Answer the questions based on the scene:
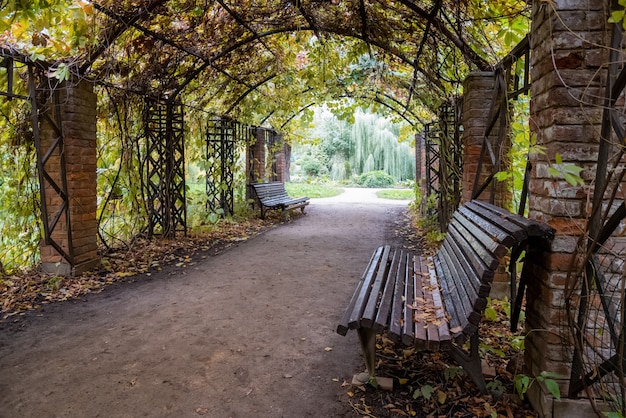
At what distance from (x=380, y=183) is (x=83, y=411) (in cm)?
2410

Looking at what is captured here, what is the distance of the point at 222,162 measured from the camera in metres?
10.2

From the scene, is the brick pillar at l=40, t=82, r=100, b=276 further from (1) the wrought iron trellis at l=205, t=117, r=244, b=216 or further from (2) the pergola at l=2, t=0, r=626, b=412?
(1) the wrought iron trellis at l=205, t=117, r=244, b=216

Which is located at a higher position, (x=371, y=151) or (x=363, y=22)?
(x=363, y=22)

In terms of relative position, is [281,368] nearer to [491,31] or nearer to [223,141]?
[491,31]

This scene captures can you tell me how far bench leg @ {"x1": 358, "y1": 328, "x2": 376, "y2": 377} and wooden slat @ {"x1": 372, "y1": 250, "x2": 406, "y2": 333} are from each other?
174 mm

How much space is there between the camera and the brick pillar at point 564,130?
2.04 metres

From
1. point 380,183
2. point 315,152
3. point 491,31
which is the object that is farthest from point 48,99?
point 315,152

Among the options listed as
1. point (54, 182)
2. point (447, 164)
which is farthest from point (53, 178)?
point (447, 164)

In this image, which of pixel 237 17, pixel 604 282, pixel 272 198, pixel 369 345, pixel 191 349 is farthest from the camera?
pixel 272 198

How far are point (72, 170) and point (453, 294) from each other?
4.61m

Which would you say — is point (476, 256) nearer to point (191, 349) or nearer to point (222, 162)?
point (191, 349)

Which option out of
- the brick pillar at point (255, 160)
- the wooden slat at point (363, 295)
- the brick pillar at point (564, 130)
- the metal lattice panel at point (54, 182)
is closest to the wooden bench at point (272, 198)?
the brick pillar at point (255, 160)

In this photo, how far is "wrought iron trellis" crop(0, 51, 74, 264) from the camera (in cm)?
477

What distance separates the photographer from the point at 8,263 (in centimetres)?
516
